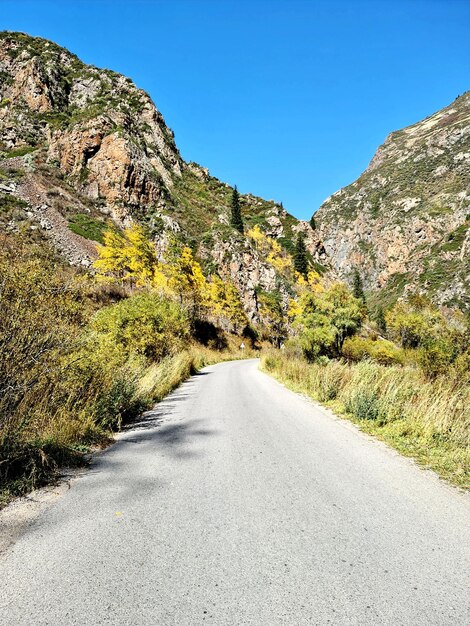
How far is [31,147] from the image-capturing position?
54875 millimetres

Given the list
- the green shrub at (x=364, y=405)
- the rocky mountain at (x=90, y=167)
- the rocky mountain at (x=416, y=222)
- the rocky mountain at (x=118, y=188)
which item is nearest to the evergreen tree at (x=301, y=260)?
the rocky mountain at (x=118, y=188)

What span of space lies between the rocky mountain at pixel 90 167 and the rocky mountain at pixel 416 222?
6697 cm

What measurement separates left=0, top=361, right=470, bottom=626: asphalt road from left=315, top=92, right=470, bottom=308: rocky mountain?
101068 mm

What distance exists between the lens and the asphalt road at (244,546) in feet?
7.08

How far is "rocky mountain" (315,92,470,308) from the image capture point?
359ft

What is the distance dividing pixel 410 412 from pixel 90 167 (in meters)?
60.6

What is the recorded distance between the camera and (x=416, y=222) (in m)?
134

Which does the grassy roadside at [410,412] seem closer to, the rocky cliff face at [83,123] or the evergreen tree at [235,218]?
the rocky cliff face at [83,123]

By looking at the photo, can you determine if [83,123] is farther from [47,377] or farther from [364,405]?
[364,405]

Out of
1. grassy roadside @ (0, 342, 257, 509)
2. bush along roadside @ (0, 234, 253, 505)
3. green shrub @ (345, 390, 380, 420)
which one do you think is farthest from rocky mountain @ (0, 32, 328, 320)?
green shrub @ (345, 390, 380, 420)

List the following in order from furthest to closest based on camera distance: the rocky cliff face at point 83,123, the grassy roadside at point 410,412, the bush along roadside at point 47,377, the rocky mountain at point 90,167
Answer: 1. the rocky cliff face at point 83,123
2. the rocky mountain at point 90,167
3. the grassy roadside at point 410,412
4. the bush along roadside at point 47,377

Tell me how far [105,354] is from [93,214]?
46.2 meters

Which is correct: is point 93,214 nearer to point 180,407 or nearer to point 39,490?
point 180,407

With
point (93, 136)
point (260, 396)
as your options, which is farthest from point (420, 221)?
point (260, 396)
